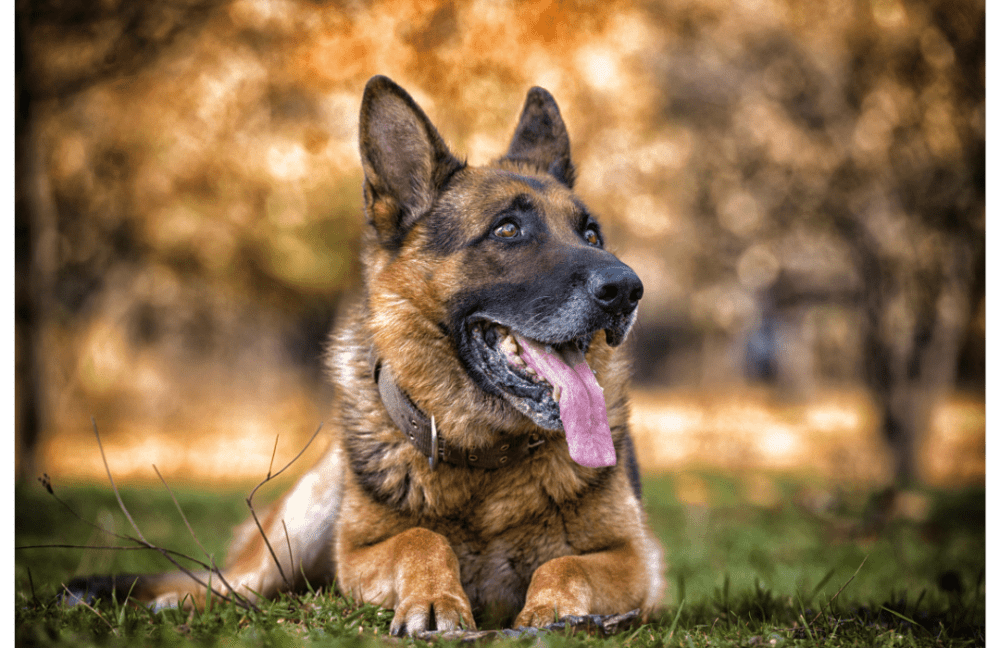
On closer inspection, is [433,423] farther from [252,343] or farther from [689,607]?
[252,343]

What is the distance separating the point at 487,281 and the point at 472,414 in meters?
0.57

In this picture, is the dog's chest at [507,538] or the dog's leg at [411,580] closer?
the dog's leg at [411,580]

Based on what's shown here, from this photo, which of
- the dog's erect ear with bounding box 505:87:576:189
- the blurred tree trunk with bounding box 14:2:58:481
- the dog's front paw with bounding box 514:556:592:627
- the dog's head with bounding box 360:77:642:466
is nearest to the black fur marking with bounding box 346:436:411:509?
the dog's head with bounding box 360:77:642:466

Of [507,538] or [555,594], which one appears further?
[507,538]

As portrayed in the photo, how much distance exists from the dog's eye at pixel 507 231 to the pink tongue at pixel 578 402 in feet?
1.64

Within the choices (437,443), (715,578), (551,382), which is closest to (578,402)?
(551,382)

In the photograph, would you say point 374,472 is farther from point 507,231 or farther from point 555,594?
point 507,231

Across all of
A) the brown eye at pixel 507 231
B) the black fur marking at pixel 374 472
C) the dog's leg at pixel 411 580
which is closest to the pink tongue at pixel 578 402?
the brown eye at pixel 507 231

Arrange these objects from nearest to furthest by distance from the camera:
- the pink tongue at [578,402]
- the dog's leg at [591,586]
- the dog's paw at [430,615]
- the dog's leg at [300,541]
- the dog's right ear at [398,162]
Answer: the dog's paw at [430,615], the dog's leg at [591,586], the pink tongue at [578,402], the dog's right ear at [398,162], the dog's leg at [300,541]

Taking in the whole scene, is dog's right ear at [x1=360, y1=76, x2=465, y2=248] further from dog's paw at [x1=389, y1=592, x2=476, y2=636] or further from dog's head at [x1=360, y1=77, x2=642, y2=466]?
dog's paw at [x1=389, y1=592, x2=476, y2=636]

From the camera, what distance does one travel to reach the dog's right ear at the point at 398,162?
9.85ft

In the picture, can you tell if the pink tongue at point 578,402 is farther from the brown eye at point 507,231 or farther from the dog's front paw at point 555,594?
the brown eye at point 507,231

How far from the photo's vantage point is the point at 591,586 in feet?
8.26

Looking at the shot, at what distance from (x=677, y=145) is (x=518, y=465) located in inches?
237
